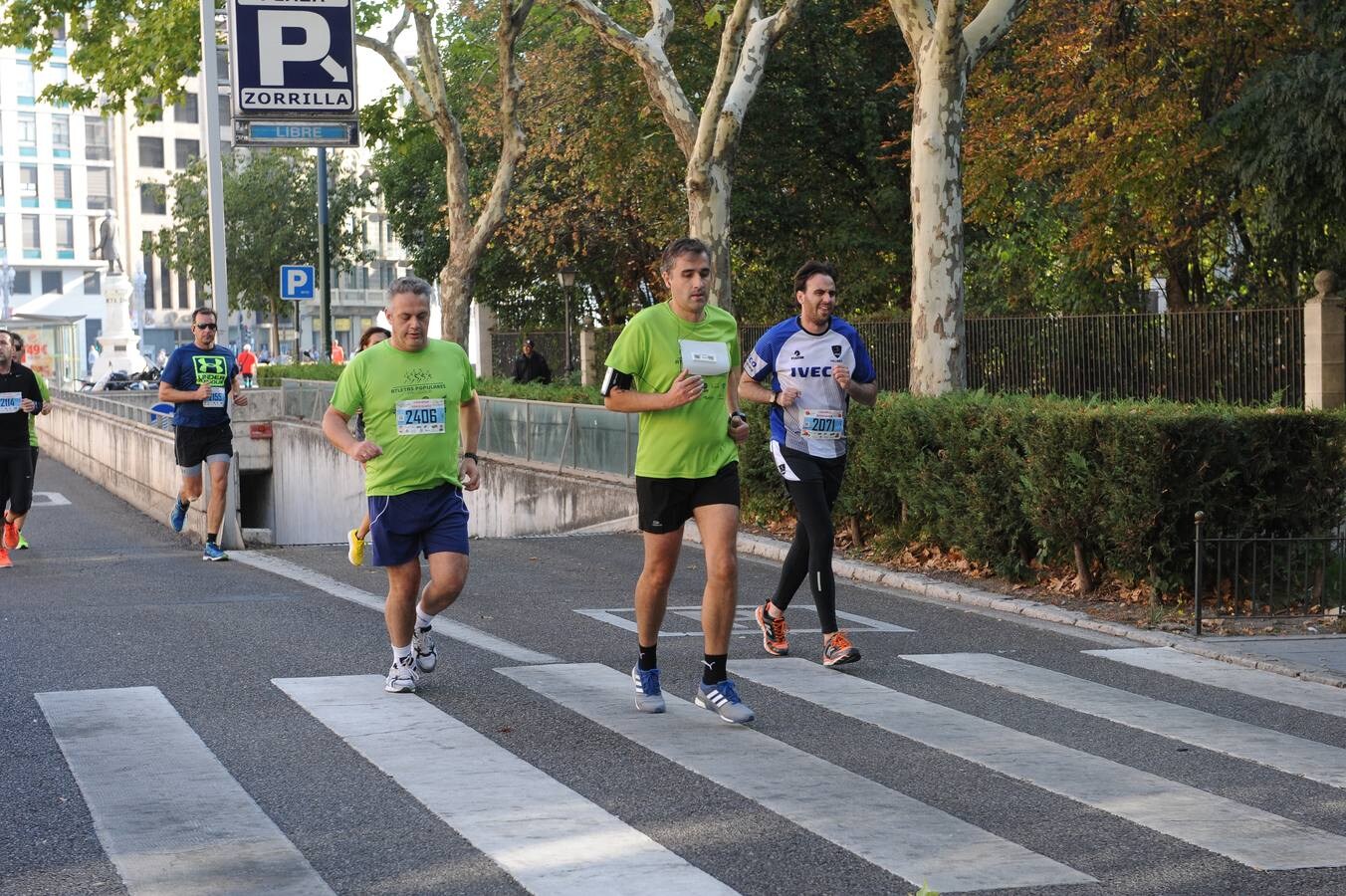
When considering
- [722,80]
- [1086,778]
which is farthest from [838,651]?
[722,80]

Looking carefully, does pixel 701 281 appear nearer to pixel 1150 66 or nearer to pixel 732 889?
pixel 732 889

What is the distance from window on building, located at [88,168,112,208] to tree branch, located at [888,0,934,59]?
317ft

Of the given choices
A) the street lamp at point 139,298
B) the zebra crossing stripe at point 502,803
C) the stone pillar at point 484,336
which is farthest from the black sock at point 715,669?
the street lamp at point 139,298

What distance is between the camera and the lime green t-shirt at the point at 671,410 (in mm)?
7738

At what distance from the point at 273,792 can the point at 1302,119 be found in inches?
763

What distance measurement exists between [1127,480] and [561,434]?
459 inches

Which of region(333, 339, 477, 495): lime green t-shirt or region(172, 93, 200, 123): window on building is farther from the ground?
region(172, 93, 200, 123): window on building

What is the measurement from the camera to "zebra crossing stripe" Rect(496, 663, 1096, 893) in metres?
5.30

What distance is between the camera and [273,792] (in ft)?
20.6

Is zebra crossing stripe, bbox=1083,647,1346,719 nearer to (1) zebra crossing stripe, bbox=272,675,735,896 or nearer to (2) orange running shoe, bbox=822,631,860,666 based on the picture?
(2) orange running shoe, bbox=822,631,860,666

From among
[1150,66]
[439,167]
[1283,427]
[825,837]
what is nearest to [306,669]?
[825,837]

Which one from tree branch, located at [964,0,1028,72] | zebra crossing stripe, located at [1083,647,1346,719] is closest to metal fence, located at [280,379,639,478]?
tree branch, located at [964,0,1028,72]

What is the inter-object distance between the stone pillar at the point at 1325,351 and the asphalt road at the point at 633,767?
1176 centimetres

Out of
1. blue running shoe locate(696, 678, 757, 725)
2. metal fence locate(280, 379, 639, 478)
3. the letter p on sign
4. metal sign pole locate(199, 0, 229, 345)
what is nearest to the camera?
blue running shoe locate(696, 678, 757, 725)
